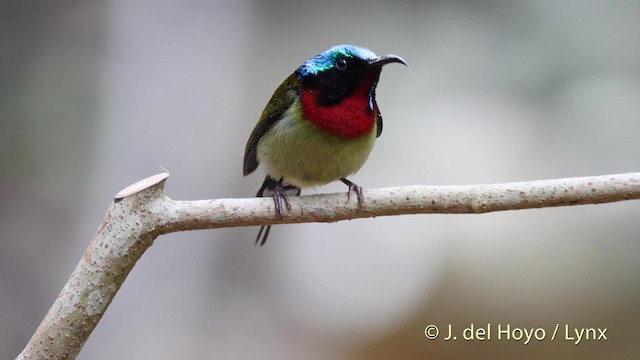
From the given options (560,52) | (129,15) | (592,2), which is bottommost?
(129,15)

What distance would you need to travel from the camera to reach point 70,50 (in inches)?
188

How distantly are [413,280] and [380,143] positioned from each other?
3.37 ft

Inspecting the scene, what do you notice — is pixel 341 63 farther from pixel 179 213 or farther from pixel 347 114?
pixel 179 213

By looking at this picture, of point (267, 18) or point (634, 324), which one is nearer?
point (634, 324)

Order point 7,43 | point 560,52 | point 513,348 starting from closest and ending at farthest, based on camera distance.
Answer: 1. point 513,348
2. point 7,43
3. point 560,52

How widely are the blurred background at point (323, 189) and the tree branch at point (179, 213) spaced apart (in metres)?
2.34

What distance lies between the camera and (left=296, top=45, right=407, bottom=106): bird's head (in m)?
2.76

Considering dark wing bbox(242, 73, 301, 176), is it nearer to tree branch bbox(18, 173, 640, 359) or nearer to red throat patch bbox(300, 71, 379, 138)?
red throat patch bbox(300, 71, 379, 138)

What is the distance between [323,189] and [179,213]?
2847mm

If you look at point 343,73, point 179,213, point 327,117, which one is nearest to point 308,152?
point 327,117

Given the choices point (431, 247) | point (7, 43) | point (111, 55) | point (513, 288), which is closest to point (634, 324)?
point (513, 288)

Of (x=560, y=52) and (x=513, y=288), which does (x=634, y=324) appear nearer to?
(x=513, y=288)

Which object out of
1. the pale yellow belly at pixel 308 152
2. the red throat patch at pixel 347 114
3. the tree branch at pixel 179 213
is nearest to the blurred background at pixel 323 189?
the pale yellow belly at pixel 308 152

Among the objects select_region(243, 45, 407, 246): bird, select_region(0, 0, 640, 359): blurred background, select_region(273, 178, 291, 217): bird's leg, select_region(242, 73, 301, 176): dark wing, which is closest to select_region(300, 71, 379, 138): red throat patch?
select_region(243, 45, 407, 246): bird
